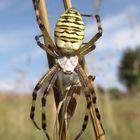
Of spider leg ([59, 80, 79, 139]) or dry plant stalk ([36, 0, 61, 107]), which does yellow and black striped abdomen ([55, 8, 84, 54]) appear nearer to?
dry plant stalk ([36, 0, 61, 107])

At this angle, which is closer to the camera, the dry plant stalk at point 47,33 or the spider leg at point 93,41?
the dry plant stalk at point 47,33

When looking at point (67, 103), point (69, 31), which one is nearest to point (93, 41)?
point (69, 31)

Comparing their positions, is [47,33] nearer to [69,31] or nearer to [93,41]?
[69,31]

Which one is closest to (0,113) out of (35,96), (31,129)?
(31,129)

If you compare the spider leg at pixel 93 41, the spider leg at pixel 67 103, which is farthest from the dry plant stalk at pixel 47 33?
the spider leg at pixel 93 41

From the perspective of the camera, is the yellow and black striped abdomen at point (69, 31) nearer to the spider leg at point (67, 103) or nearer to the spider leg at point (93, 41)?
the spider leg at point (93, 41)

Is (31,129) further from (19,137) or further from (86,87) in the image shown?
(86,87)

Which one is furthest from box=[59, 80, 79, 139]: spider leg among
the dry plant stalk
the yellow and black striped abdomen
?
the yellow and black striped abdomen

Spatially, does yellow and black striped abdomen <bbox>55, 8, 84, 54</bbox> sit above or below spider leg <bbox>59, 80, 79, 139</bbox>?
above
